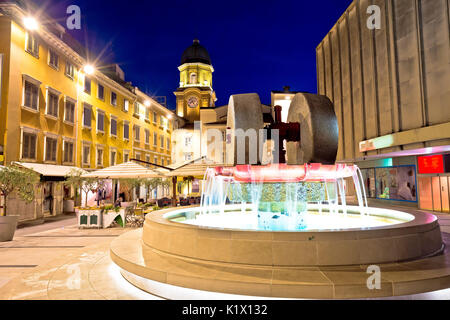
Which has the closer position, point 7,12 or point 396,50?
point 7,12

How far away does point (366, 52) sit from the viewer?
940 inches

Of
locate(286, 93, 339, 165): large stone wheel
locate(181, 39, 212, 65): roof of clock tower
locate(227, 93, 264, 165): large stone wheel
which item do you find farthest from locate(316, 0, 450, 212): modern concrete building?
locate(181, 39, 212, 65): roof of clock tower

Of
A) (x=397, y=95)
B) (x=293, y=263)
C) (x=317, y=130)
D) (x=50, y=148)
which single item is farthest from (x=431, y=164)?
(x=50, y=148)

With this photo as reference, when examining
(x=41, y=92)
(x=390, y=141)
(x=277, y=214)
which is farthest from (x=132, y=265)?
(x=390, y=141)

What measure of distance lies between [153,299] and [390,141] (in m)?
20.8

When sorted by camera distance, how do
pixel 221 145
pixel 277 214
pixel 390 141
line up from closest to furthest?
1. pixel 277 214
2. pixel 390 141
3. pixel 221 145

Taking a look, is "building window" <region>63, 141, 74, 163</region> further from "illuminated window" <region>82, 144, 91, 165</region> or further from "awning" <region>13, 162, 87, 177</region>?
"illuminated window" <region>82, 144, 91, 165</region>

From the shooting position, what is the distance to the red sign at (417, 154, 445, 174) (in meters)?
18.5

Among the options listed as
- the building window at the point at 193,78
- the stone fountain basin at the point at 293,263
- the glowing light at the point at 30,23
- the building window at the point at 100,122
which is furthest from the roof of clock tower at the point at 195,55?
the stone fountain basin at the point at 293,263

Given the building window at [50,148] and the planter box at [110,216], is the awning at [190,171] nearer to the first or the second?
the planter box at [110,216]

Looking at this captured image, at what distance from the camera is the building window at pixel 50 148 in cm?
1952

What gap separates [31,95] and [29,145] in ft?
10.6

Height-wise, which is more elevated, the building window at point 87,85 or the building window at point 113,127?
the building window at point 87,85
